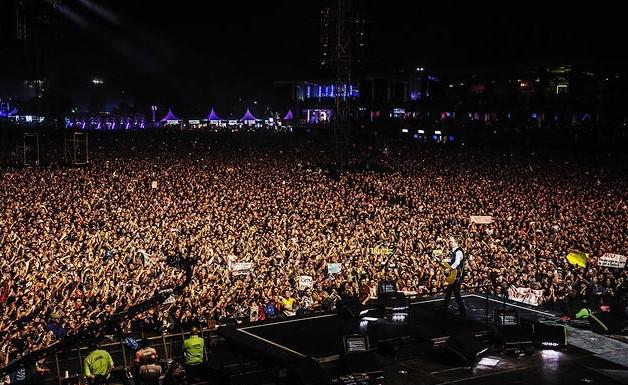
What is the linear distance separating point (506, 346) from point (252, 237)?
26.6ft

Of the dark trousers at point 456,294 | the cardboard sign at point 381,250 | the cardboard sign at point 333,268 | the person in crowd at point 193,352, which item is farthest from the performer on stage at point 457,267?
the cardboard sign at point 381,250

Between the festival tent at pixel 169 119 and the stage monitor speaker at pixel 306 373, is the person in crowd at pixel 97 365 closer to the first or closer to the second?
the stage monitor speaker at pixel 306 373

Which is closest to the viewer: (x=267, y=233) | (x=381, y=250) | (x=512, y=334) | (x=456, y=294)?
(x=512, y=334)

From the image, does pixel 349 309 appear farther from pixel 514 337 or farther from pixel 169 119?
pixel 169 119

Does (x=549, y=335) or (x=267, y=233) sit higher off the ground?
(x=267, y=233)

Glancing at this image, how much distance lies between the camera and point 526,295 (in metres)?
12.1

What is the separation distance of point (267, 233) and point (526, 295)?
634cm

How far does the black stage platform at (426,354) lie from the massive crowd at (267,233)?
7.01ft

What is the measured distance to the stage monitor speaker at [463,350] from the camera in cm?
747

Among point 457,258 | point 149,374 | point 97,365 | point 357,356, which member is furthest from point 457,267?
point 97,365

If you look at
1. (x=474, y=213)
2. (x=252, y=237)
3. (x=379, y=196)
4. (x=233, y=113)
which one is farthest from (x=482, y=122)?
(x=233, y=113)

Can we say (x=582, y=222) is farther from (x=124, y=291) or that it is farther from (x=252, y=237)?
(x=124, y=291)

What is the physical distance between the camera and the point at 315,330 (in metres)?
8.48

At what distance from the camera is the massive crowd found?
11016 mm
